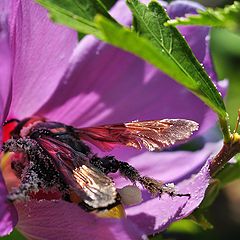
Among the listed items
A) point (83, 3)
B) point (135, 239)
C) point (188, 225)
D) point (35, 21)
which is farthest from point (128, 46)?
point (188, 225)

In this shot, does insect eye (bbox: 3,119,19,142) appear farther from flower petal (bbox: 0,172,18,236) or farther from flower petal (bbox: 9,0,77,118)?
flower petal (bbox: 0,172,18,236)

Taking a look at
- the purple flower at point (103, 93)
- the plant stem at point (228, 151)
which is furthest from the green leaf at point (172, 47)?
the purple flower at point (103, 93)

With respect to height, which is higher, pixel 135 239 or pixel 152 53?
pixel 152 53

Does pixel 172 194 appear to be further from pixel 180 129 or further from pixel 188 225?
pixel 188 225

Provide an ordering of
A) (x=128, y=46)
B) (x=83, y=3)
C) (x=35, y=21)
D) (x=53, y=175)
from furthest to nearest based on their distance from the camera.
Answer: (x=35, y=21) → (x=53, y=175) → (x=83, y=3) → (x=128, y=46)

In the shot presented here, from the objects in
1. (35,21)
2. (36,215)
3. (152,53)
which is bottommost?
(36,215)

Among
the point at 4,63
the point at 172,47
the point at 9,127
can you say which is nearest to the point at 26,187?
the point at 4,63
